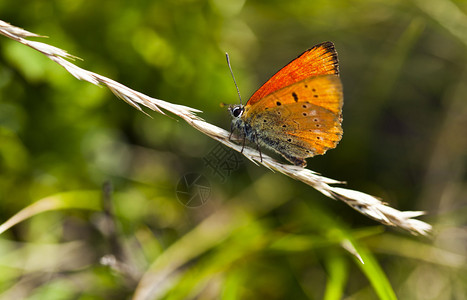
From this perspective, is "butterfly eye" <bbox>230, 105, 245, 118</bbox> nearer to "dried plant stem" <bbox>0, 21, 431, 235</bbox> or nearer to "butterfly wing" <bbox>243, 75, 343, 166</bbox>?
"butterfly wing" <bbox>243, 75, 343, 166</bbox>

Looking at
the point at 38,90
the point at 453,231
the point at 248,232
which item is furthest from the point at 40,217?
the point at 453,231

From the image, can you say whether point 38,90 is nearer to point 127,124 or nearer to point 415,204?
point 127,124

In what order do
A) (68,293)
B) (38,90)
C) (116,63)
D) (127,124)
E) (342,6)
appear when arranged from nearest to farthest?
(68,293), (38,90), (116,63), (127,124), (342,6)

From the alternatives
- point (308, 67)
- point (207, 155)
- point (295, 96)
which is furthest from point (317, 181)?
point (207, 155)

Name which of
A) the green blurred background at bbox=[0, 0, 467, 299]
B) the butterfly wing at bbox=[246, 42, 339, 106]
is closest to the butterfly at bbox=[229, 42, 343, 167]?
the butterfly wing at bbox=[246, 42, 339, 106]

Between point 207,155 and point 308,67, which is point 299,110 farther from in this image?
point 207,155

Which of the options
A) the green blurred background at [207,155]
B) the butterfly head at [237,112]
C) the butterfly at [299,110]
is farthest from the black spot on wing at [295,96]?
the green blurred background at [207,155]

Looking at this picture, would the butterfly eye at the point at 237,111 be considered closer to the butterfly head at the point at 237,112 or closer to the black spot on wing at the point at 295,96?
the butterfly head at the point at 237,112
